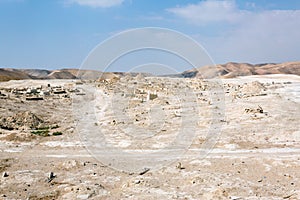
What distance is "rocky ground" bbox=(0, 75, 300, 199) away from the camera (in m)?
14.1

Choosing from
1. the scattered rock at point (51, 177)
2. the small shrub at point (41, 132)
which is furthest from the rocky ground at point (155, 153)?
the small shrub at point (41, 132)

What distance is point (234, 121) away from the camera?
27.1 meters

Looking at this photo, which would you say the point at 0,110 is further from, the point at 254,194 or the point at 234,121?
the point at 254,194

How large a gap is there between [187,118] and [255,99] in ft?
37.6

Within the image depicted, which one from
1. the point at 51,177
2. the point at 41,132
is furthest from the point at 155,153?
the point at 41,132

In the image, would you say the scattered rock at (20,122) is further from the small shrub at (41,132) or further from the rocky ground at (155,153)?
the small shrub at (41,132)

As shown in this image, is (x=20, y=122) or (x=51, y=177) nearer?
(x=51, y=177)

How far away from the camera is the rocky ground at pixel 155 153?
1412 cm

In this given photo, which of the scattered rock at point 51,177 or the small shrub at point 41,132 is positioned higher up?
the small shrub at point 41,132

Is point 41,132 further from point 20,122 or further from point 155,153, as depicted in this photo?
point 155,153

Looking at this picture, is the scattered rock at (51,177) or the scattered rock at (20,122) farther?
the scattered rock at (20,122)

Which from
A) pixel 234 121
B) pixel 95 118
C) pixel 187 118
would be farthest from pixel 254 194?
pixel 95 118

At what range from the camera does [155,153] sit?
65.6ft

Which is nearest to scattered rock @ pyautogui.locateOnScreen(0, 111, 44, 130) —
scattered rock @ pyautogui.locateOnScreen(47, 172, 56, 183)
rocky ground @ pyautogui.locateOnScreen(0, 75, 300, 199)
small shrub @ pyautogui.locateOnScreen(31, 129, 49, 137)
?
rocky ground @ pyautogui.locateOnScreen(0, 75, 300, 199)
